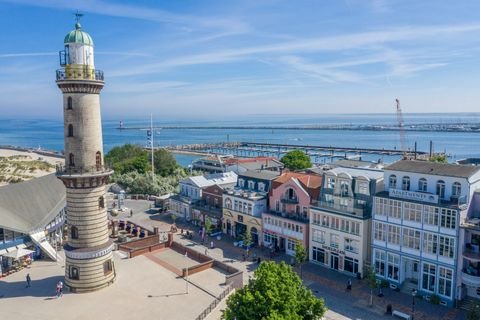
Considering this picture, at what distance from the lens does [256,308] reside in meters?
21.7

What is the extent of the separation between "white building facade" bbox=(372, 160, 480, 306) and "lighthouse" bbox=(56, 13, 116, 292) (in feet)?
82.4

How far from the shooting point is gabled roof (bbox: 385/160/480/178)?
33.7 meters

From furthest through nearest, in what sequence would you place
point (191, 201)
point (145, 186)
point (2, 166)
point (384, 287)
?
point (2, 166)
point (145, 186)
point (191, 201)
point (384, 287)

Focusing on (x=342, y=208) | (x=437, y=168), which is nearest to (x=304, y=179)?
(x=342, y=208)

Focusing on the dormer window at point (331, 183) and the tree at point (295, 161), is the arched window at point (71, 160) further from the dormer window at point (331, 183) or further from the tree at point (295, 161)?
the tree at point (295, 161)

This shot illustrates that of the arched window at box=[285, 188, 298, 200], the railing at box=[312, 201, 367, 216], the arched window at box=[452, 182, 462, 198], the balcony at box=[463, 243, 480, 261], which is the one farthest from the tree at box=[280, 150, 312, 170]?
the balcony at box=[463, 243, 480, 261]

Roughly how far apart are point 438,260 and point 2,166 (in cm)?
11645

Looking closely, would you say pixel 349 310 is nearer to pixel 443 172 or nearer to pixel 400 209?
pixel 400 209

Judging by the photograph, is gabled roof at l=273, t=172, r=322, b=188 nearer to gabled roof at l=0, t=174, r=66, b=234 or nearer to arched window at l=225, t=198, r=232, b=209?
arched window at l=225, t=198, r=232, b=209

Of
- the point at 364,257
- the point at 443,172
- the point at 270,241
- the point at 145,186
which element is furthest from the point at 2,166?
the point at 443,172

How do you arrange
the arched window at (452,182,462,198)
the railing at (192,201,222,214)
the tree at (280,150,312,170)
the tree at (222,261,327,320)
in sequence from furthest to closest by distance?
the tree at (280,150,312,170)
the railing at (192,201,222,214)
the arched window at (452,182,462,198)
the tree at (222,261,327,320)

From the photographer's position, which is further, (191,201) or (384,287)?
(191,201)

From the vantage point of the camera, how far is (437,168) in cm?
3547

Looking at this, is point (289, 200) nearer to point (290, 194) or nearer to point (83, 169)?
point (290, 194)
